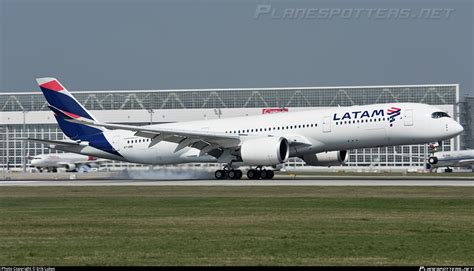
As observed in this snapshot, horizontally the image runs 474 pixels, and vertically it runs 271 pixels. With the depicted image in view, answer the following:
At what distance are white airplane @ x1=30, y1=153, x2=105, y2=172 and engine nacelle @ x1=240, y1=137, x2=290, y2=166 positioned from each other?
62.9 m

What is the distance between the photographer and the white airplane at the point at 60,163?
11282 cm

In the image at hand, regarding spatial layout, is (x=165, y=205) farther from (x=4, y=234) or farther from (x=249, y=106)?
(x=249, y=106)

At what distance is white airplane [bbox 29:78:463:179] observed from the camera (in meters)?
50.0

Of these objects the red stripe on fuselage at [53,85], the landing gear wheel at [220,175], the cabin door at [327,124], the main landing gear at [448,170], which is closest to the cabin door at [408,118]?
the cabin door at [327,124]

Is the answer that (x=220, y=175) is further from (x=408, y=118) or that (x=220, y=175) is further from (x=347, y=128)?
(x=408, y=118)

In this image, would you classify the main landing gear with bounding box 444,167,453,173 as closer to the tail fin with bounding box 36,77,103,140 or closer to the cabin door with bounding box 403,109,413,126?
the cabin door with bounding box 403,109,413,126

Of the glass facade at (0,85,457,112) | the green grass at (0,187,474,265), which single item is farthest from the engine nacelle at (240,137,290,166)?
the glass facade at (0,85,457,112)

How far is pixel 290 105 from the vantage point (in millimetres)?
117812

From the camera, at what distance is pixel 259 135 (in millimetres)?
54281

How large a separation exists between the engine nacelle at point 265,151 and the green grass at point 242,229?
1419 cm

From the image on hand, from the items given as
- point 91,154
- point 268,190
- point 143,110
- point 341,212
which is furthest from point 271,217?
point 143,110

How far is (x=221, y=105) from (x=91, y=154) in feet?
200

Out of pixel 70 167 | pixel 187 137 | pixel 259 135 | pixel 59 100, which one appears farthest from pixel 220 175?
pixel 70 167

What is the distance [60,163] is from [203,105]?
22.3 m
